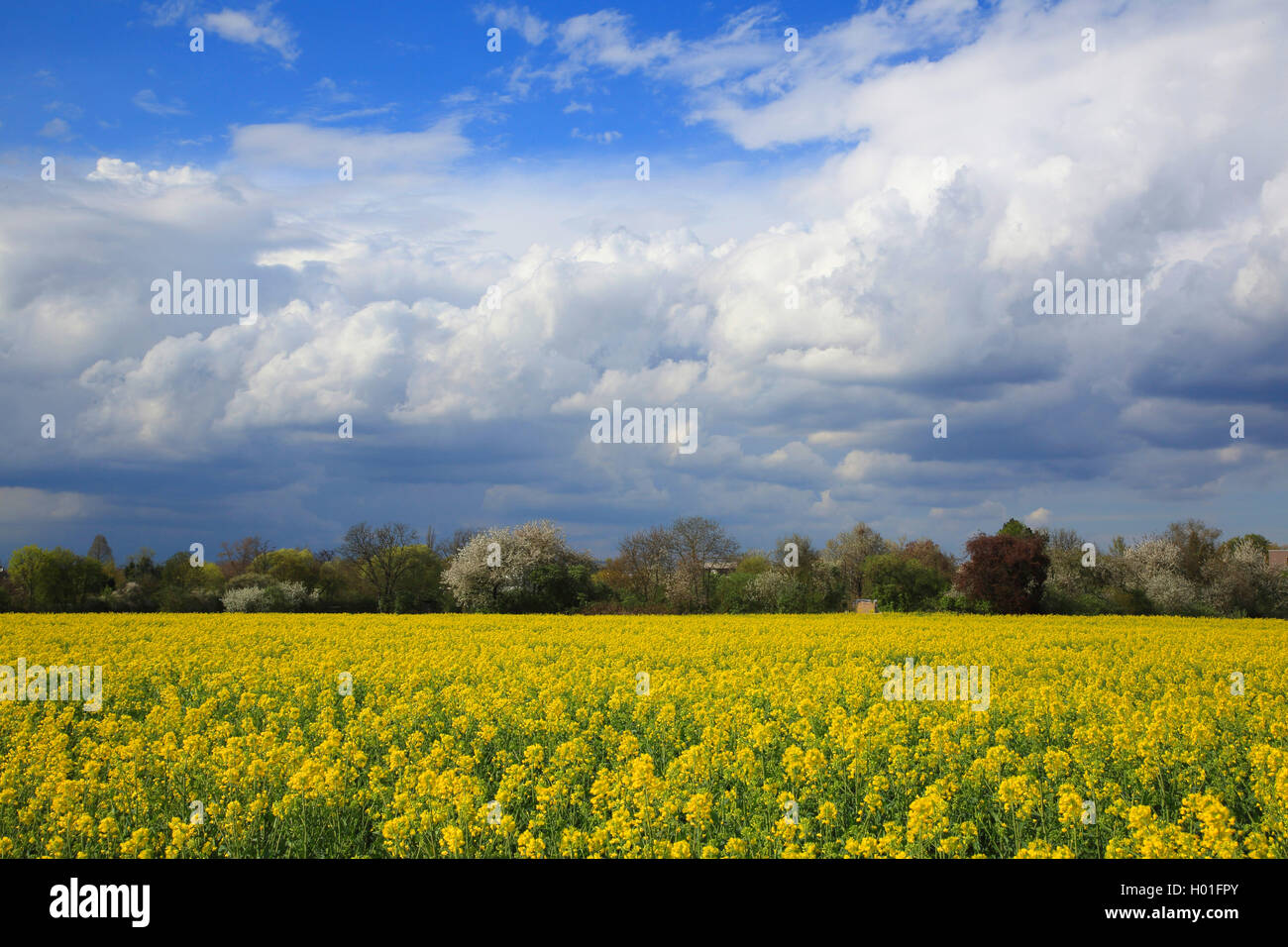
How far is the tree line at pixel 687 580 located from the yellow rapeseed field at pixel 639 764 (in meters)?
29.6

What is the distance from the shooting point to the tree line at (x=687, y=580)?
45.4m

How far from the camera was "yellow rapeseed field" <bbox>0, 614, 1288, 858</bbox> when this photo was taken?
7.36 m

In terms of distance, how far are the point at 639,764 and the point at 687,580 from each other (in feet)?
141

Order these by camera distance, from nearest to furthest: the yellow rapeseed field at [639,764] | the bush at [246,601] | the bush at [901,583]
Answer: the yellow rapeseed field at [639,764]
the bush at [246,601]
the bush at [901,583]

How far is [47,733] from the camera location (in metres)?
10.4

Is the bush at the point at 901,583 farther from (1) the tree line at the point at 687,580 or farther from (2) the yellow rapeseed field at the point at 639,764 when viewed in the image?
(2) the yellow rapeseed field at the point at 639,764

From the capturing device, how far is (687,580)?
165ft

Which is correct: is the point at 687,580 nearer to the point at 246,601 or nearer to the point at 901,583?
the point at 901,583

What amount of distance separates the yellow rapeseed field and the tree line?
29595 millimetres

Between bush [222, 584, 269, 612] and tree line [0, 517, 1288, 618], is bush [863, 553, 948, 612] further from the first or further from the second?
bush [222, 584, 269, 612]

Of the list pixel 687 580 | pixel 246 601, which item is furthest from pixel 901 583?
pixel 246 601

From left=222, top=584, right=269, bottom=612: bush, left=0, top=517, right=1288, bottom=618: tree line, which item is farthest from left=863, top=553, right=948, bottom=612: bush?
left=222, top=584, right=269, bottom=612: bush

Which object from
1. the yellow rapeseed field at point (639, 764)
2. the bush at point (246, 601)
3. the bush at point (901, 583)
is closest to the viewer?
the yellow rapeseed field at point (639, 764)

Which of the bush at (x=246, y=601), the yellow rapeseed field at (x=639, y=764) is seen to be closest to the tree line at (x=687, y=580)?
the bush at (x=246, y=601)
